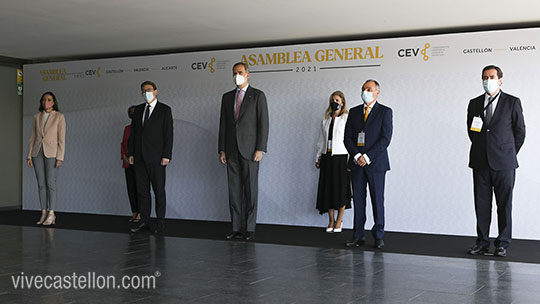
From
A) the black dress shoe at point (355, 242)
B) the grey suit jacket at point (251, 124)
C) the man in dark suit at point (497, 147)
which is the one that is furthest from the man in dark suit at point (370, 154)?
the grey suit jacket at point (251, 124)

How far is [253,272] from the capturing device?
509 cm

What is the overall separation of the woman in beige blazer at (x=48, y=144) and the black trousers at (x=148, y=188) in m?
1.11

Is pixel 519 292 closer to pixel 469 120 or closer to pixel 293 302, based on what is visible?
pixel 293 302

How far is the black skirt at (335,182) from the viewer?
7.80 meters

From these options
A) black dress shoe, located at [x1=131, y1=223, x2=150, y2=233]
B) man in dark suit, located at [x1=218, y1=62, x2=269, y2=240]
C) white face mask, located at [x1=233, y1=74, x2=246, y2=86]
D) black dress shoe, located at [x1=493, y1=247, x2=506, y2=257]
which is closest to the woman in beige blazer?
black dress shoe, located at [x1=131, y1=223, x2=150, y2=233]

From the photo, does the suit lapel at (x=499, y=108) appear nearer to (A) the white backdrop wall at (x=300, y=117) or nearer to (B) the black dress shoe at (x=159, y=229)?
(A) the white backdrop wall at (x=300, y=117)

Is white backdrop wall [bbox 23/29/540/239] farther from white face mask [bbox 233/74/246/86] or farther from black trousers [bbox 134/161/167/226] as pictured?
white face mask [bbox 233/74/246/86]

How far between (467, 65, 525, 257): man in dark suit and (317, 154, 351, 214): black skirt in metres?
1.88

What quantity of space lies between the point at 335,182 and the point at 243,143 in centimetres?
129

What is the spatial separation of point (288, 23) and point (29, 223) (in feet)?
13.4

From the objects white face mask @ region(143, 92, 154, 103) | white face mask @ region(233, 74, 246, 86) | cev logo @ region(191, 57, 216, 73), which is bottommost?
white face mask @ region(143, 92, 154, 103)

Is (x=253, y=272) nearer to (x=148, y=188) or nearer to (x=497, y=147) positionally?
(x=497, y=147)

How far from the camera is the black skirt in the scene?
7801mm

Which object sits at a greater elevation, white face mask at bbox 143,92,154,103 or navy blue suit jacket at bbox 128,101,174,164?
white face mask at bbox 143,92,154,103
